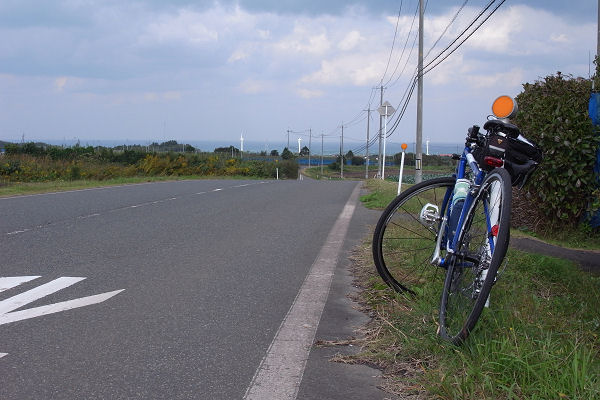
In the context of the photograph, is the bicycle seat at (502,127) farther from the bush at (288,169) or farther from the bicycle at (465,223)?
the bush at (288,169)

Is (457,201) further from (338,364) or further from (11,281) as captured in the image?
(11,281)

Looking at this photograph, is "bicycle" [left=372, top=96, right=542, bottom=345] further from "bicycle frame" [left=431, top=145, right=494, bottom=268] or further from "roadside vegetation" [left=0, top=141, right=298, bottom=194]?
"roadside vegetation" [left=0, top=141, right=298, bottom=194]

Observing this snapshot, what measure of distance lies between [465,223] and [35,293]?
362 centimetres

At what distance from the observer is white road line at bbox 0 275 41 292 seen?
17.2 feet

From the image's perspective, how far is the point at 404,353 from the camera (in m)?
3.46

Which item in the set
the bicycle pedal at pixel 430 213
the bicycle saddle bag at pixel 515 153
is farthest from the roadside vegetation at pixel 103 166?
the bicycle saddle bag at pixel 515 153

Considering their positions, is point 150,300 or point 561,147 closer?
point 150,300

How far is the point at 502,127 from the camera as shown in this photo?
12.0 ft

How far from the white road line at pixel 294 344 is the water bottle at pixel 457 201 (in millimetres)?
1201

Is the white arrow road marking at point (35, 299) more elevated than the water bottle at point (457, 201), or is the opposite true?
the water bottle at point (457, 201)

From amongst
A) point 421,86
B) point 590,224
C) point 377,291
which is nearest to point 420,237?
point 377,291

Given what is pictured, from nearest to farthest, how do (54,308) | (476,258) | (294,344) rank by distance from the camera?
(476,258), (294,344), (54,308)

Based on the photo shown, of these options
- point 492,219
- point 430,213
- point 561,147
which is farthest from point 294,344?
point 561,147

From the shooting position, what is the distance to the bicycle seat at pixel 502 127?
361 centimetres
